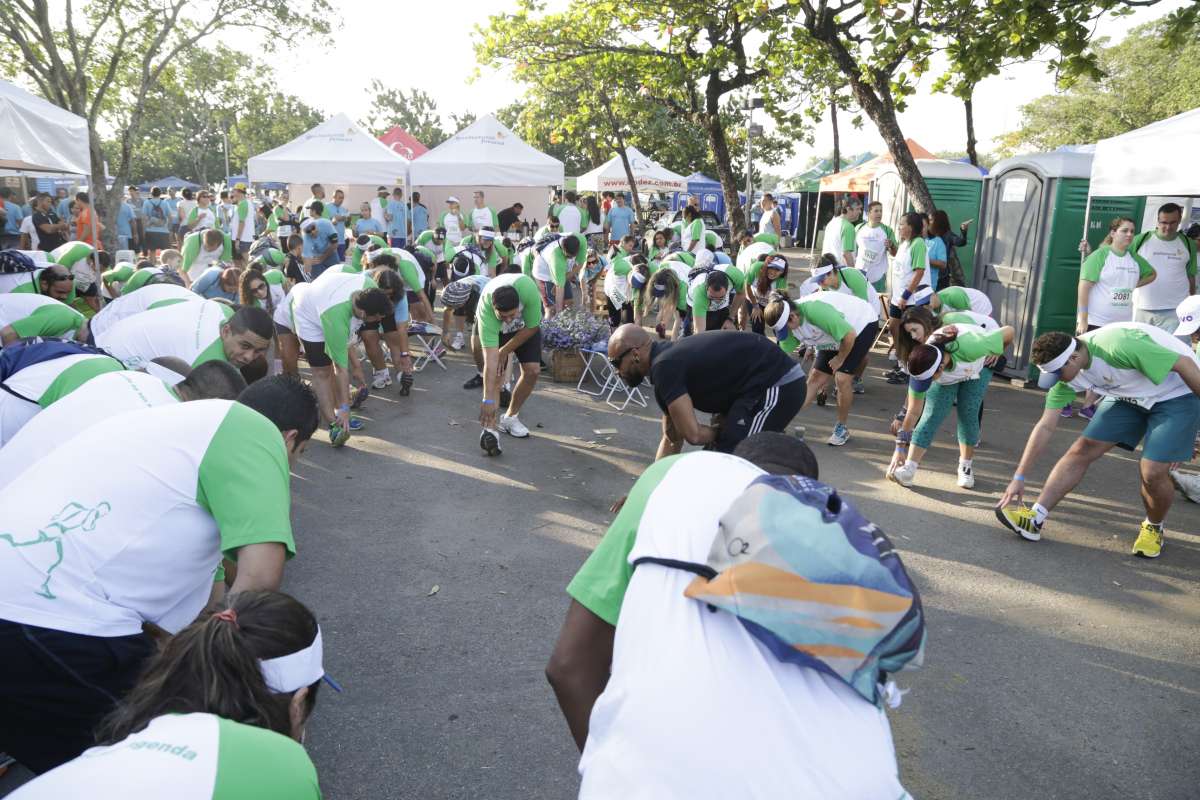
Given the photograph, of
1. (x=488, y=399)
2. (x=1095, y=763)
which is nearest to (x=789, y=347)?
(x=488, y=399)

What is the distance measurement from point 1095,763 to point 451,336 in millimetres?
9490

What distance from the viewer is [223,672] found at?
1.64 m

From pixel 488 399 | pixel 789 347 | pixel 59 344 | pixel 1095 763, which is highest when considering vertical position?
pixel 59 344

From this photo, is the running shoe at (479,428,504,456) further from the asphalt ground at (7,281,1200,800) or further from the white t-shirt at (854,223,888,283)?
the white t-shirt at (854,223,888,283)

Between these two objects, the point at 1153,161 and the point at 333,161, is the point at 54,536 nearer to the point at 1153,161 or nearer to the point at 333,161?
Answer: the point at 1153,161

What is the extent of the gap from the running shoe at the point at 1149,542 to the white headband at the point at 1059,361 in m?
1.39

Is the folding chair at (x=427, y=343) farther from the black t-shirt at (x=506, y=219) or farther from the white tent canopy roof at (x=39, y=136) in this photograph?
the black t-shirt at (x=506, y=219)

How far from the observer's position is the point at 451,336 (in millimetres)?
11562

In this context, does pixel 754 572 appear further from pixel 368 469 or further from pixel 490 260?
pixel 490 260

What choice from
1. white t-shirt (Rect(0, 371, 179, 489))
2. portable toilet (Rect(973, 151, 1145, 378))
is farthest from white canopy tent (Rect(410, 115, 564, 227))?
white t-shirt (Rect(0, 371, 179, 489))

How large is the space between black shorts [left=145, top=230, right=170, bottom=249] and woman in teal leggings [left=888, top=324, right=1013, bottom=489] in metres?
19.3

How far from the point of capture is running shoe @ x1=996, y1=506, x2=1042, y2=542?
5461 millimetres

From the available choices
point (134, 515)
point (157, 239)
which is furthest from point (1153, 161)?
point (157, 239)

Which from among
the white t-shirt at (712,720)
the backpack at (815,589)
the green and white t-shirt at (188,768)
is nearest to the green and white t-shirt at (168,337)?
the green and white t-shirt at (188,768)
